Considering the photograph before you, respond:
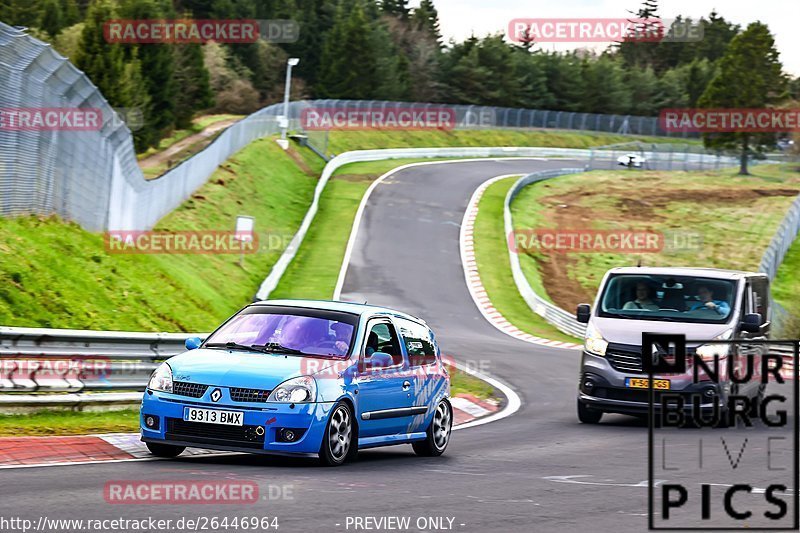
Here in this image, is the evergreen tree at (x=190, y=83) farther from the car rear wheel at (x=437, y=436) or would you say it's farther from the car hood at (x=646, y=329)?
the car rear wheel at (x=437, y=436)

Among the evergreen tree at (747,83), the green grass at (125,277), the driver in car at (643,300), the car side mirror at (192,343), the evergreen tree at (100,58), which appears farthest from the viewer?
the evergreen tree at (747,83)

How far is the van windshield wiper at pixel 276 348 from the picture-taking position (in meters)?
11.0

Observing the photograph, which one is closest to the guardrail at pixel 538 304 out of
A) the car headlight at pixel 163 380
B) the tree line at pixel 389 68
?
the car headlight at pixel 163 380

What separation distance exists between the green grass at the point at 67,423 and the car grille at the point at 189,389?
6.40ft

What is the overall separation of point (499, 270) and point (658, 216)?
18.0 m

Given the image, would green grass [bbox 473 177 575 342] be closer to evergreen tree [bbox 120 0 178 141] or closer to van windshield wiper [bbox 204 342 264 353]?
evergreen tree [bbox 120 0 178 141]

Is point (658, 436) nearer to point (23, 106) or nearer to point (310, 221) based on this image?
point (23, 106)

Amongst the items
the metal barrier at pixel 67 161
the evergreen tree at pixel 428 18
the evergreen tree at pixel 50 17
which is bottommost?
the metal barrier at pixel 67 161

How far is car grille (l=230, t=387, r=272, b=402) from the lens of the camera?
33.6 feet

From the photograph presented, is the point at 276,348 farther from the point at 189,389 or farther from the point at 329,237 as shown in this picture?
the point at 329,237

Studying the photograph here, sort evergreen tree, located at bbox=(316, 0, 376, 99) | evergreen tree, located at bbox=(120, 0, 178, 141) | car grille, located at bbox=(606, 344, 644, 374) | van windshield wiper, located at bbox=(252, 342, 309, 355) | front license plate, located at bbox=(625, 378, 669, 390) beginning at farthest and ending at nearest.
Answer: evergreen tree, located at bbox=(316, 0, 376, 99), evergreen tree, located at bbox=(120, 0, 178, 141), car grille, located at bbox=(606, 344, 644, 374), front license plate, located at bbox=(625, 378, 669, 390), van windshield wiper, located at bbox=(252, 342, 309, 355)

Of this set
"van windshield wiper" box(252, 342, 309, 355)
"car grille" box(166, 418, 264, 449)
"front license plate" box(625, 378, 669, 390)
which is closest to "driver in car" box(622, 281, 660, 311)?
"front license plate" box(625, 378, 669, 390)

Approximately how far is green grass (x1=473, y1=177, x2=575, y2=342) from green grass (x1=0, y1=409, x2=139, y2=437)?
69.8 ft

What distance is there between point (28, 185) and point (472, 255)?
2575 cm
